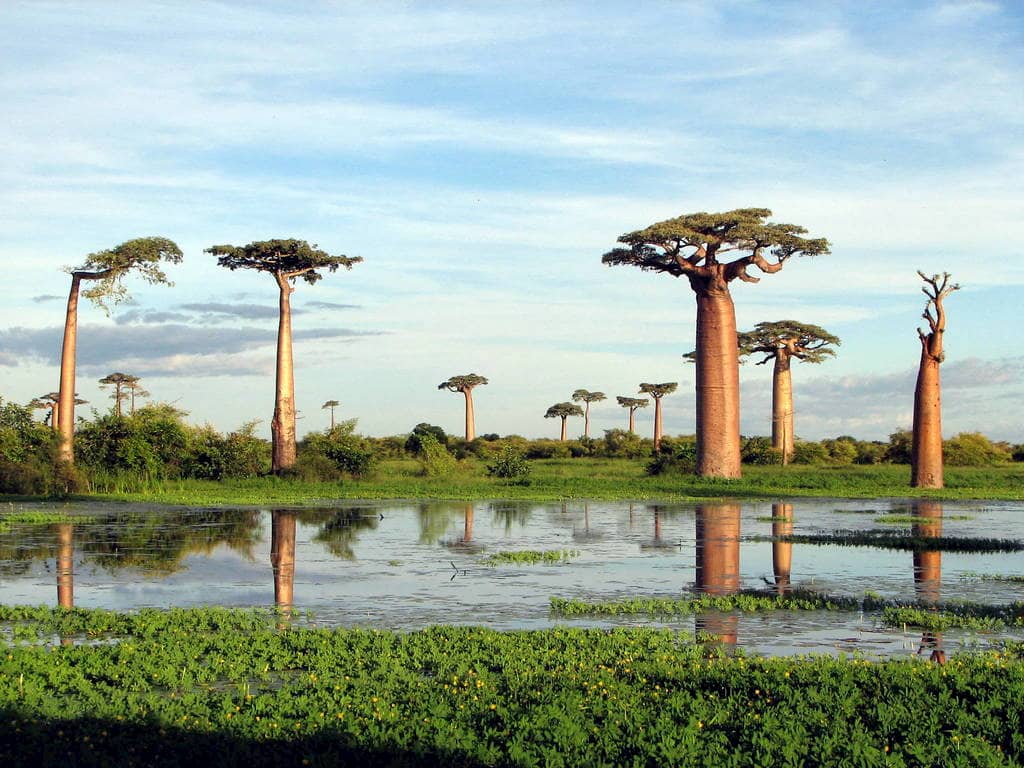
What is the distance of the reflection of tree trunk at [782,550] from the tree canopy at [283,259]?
1464 cm

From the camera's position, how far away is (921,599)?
403 inches

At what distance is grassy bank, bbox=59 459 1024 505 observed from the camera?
25.5 m

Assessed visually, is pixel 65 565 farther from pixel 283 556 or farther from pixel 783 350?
pixel 783 350

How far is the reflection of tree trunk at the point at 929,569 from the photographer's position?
7938 millimetres

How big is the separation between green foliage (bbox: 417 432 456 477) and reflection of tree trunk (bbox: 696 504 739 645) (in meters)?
13.0

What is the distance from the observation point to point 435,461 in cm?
3362

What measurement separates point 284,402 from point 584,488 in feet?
28.2

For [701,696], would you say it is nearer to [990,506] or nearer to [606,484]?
[990,506]

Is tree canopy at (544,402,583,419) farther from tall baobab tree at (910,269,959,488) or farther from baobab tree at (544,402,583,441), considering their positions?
tall baobab tree at (910,269,959,488)

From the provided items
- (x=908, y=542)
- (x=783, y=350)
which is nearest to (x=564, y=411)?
(x=783, y=350)

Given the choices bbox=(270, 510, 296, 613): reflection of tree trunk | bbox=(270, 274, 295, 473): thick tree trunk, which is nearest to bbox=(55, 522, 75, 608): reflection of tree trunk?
bbox=(270, 510, 296, 613): reflection of tree trunk

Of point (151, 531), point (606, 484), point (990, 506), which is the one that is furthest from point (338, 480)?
point (990, 506)

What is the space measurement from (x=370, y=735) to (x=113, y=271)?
25.6m

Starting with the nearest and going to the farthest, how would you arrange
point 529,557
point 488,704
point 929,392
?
1. point 488,704
2. point 529,557
3. point 929,392
